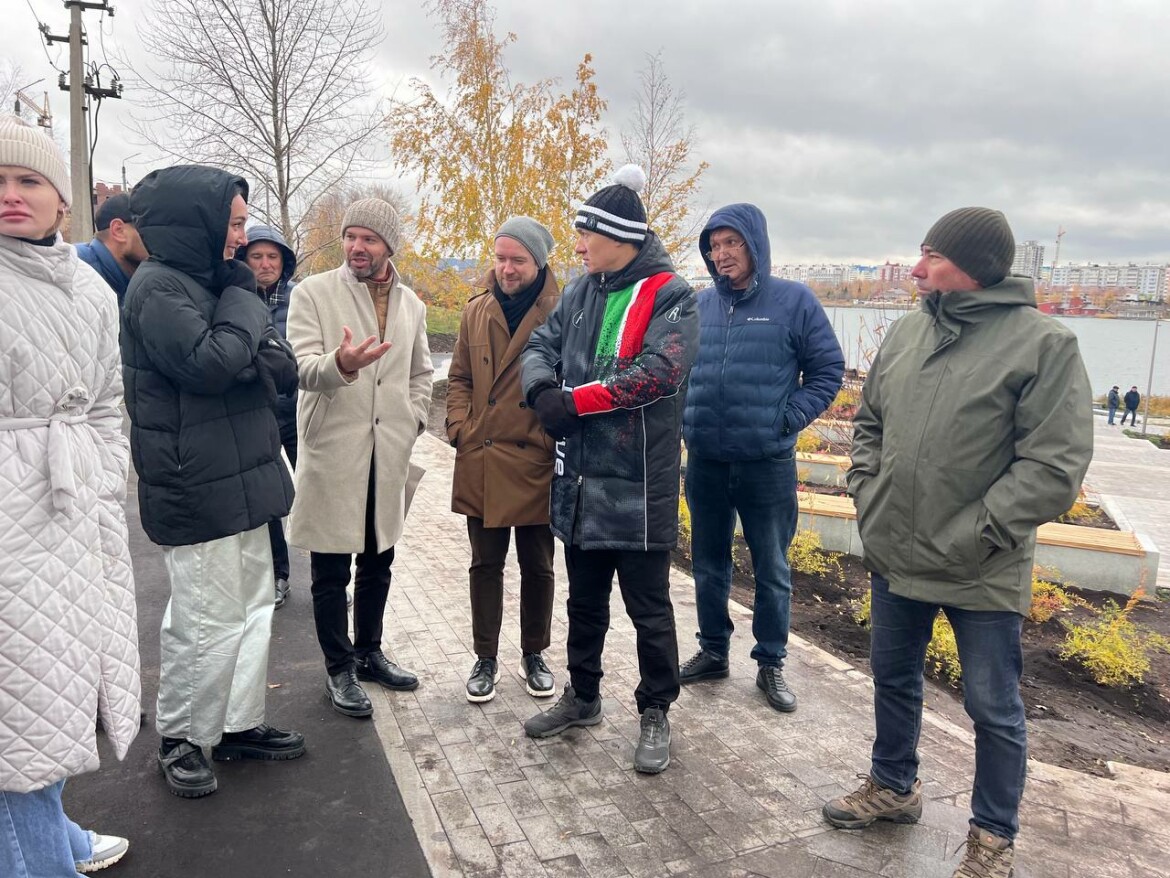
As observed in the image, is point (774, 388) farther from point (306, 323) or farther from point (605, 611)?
point (306, 323)

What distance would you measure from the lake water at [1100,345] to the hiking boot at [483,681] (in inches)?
99.8

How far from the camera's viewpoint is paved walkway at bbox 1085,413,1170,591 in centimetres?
960

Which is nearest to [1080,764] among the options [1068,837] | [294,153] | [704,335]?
[1068,837]

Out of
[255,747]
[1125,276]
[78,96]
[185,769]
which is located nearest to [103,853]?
[185,769]

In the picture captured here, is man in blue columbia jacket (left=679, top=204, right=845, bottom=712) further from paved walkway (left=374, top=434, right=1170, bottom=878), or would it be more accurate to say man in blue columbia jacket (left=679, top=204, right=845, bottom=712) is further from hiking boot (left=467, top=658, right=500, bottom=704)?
hiking boot (left=467, top=658, right=500, bottom=704)

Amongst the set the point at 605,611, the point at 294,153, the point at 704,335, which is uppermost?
the point at 294,153

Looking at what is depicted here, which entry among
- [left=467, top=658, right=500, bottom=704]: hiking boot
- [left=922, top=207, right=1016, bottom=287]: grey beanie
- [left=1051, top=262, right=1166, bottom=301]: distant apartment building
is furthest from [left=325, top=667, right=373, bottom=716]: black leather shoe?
[left=1051, top=262, right=1166, bottom=301]: distant apartment building

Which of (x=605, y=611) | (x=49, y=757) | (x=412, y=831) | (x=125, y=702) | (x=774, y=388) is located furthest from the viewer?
(x=774, y=388)

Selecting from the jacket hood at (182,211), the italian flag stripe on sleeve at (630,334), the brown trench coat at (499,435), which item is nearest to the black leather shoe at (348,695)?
the brown trench coat at (499,435)

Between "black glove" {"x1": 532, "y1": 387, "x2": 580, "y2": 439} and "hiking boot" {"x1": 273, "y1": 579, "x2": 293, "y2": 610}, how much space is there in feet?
8.85

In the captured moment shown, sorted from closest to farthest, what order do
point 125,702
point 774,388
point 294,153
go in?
point 125,702 → point 774,388 → point 294,153

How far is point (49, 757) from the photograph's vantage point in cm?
199

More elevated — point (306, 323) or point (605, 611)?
point (306, 323)

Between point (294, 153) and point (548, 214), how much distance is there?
153 inches
